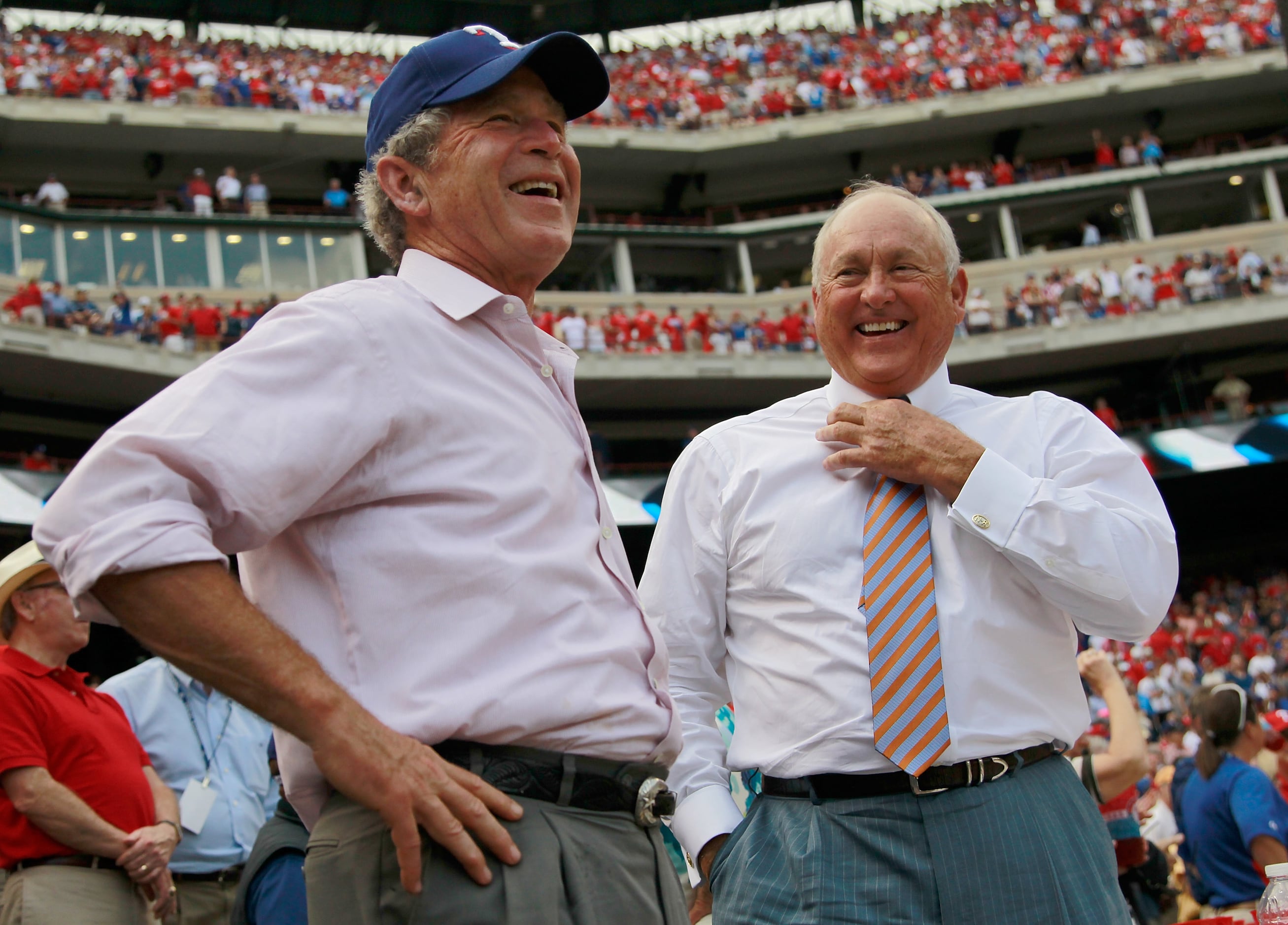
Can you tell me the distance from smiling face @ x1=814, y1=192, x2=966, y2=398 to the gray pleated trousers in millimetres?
1436

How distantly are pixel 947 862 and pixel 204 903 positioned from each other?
11.4 ft

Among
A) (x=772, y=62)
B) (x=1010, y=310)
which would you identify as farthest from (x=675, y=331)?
(x=772, y=62)

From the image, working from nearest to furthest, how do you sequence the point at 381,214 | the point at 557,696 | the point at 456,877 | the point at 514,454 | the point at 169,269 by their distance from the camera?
the point at 456,877 < the point at 557,696 < the point at 514,454 < the point at 381,214 < the point at 169,269

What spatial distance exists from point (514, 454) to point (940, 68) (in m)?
33.8

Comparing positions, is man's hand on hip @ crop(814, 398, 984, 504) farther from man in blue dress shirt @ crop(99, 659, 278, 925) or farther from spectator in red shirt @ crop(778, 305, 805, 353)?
spectator in red shirt @ crop(778, 305, 805, 353)

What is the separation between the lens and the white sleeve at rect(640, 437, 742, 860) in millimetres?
2738

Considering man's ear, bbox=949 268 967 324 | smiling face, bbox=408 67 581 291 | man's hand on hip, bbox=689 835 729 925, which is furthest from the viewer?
man's ear, bbox=949 268 967 324

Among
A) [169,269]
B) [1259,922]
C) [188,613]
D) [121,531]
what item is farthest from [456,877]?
[169,269]

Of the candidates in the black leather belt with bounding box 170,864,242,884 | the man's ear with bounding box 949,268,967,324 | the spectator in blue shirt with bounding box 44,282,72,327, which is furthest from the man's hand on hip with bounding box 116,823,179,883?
the spectator in blue shirt with bounding box 44,282,72,327

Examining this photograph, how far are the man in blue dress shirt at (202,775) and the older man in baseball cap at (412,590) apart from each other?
3.22m

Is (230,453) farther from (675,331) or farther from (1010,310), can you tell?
(1010,310)

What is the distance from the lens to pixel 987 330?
27625 millimetres

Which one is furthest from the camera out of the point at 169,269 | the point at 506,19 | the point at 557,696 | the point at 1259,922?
the point at 506,19

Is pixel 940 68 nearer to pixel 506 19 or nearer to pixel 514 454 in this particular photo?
pixel 506 19
